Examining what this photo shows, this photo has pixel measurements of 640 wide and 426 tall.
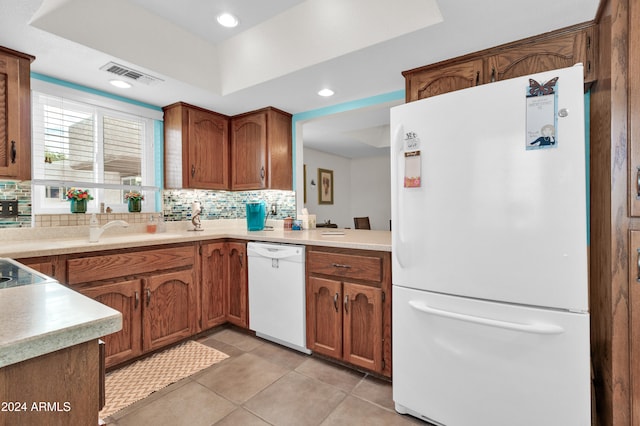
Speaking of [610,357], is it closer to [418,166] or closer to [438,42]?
[418,166]

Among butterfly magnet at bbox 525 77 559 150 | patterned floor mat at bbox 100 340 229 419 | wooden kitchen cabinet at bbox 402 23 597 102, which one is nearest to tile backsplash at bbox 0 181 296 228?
patterned floor mat at bbox 100 340 229 419

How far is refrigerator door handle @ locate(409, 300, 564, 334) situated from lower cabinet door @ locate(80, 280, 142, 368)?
1.84m

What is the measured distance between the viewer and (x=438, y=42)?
6.19 feet

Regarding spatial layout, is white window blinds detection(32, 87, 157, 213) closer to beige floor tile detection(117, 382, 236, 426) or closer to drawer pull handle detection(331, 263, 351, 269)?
beige floor tile detection(117, 382, 236, 426)

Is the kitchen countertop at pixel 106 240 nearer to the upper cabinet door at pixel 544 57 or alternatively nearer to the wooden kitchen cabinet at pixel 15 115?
the wooden kitchen cabinet at pixel 15 115

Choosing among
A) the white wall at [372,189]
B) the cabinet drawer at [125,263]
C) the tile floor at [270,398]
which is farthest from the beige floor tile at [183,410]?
the white wall at [372,189]

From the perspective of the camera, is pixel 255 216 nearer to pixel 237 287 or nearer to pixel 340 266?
pixel 237 287

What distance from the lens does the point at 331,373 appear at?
6.73 feet

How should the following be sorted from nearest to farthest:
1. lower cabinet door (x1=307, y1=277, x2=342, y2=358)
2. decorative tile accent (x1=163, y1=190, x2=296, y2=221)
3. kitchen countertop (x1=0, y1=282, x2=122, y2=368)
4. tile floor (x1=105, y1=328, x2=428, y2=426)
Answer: kitchen countertop (x1=0, y1=282, x2=122, y2=368) < tile floor (x1=105, y1=328, x2=428, y2=426) < lower cabinet door (x1=307, y1=277, x2=342, y2=358) < decorative tile accent (x1=163, y1=190, x2=296, y2=221)

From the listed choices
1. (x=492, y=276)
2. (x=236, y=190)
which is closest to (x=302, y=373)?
(x=492, y=276)

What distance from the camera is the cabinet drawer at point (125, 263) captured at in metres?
1.87

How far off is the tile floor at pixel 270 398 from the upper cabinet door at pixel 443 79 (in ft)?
6.55

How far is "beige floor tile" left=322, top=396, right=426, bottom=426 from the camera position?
5.22 ft

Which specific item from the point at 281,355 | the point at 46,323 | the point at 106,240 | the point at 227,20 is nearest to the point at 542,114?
the point at 46,323
